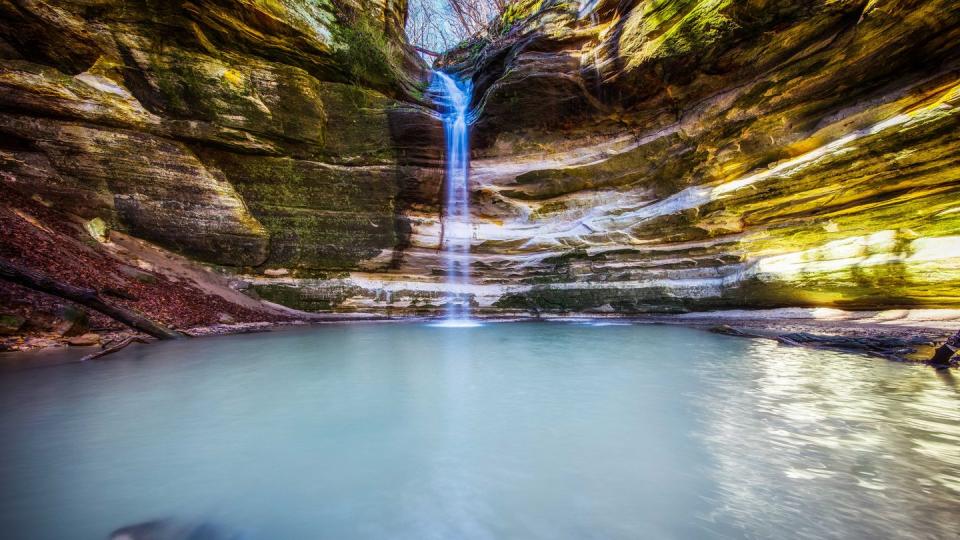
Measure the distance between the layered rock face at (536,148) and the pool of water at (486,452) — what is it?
5.26m

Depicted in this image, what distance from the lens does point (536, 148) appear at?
1172 centimetres

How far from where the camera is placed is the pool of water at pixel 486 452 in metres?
1.51

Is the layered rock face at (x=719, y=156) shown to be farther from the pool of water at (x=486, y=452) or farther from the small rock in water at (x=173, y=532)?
the small rock in water at (x=173, y=532)

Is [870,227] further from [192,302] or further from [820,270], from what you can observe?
[192,302]

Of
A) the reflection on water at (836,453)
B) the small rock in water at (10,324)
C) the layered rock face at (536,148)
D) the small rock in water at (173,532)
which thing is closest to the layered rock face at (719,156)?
the layered rock face at (536,148)

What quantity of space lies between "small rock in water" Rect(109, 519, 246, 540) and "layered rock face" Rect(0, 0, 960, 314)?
373 inches

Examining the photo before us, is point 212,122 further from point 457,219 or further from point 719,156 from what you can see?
point 719,156

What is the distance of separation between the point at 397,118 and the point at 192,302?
7.56 meters

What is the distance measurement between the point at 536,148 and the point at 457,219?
3.63 meters

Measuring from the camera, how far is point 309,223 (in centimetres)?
1039

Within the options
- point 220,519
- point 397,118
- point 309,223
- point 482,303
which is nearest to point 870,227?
point 482,303

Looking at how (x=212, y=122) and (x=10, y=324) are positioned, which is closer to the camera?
(x=10, y=324)

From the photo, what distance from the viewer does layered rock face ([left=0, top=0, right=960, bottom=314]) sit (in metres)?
6.86

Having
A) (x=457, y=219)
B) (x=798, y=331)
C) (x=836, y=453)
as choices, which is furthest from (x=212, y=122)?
(x=798, y=331)
